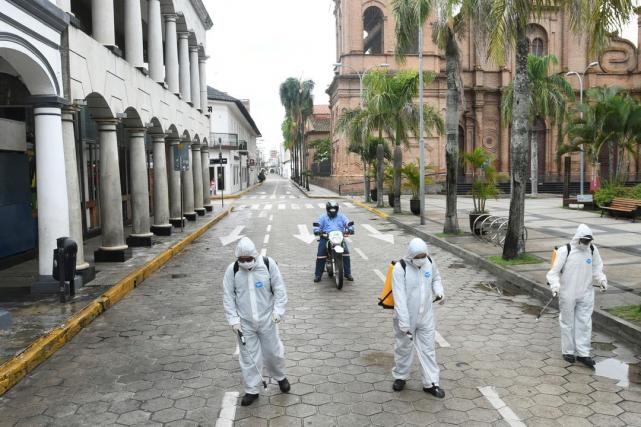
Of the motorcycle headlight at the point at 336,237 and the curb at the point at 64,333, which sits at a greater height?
the motorcycle headlight at the point at 336,237

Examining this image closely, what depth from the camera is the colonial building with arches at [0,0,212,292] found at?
9.42 m

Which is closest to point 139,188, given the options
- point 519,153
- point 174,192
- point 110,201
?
point 110,201

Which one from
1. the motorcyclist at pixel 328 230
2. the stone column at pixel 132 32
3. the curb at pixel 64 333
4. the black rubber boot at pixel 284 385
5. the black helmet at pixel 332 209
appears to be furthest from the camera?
the stone column at pixel 132 32

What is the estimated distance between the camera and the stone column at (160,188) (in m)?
17.8

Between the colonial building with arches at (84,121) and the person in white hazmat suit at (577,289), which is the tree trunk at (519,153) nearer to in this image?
the person in white hazmat suit at (577,289)

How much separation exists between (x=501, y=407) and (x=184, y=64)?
20.6m

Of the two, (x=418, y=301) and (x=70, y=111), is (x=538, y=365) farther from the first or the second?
(x=70, y=111)

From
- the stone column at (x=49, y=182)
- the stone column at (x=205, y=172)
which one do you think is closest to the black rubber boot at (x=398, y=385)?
the stone column at (x=49, y=182)

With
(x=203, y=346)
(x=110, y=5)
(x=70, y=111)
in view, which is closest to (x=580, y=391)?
(x=203, y=346)

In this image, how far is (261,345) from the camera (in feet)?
18.2

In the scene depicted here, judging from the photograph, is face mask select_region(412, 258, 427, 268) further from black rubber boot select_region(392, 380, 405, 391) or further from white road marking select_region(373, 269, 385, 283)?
white road marking select_region(373, 269, 385, 283)

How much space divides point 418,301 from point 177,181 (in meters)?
16.8

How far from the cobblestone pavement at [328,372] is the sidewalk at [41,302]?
1.47 feet

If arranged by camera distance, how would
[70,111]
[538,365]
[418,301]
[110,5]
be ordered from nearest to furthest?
[418,301] < [538,365] < [70,111] < [110,5]
